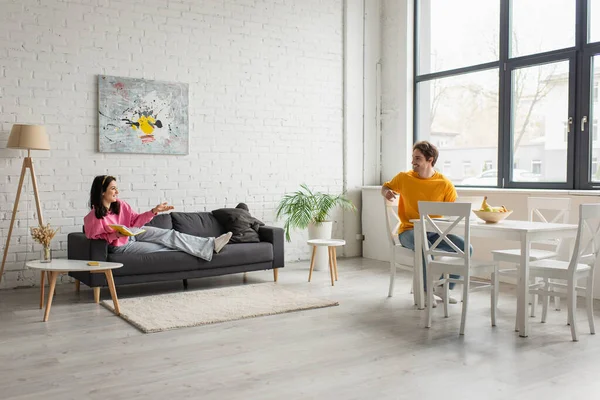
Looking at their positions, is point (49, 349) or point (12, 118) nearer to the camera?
point (49, 349)

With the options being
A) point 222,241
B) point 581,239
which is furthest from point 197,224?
point 581,239

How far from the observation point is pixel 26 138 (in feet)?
16.8

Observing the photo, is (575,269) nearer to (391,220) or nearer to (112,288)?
(391,220)

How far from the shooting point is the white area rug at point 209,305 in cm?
430

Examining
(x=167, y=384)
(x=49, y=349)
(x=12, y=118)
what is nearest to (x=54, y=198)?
(x=12, y=118)

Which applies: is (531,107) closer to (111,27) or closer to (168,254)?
(168,254)

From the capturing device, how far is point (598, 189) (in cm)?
547

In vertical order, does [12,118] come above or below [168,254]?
above

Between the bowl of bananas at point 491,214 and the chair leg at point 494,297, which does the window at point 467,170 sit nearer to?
the bowl of bananas at point 491,214

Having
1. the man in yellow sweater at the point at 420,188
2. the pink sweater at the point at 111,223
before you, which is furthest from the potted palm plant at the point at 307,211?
the pink sweater at the point at 111,223

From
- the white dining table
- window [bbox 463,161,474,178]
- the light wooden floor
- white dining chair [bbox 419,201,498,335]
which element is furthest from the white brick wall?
white dining chair [bbox 419,201,498,335]

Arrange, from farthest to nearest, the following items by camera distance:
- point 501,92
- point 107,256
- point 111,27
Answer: point 501,92 → point 111,27 → point 107,256

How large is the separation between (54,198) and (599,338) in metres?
4.78

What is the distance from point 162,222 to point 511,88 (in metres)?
3.89
